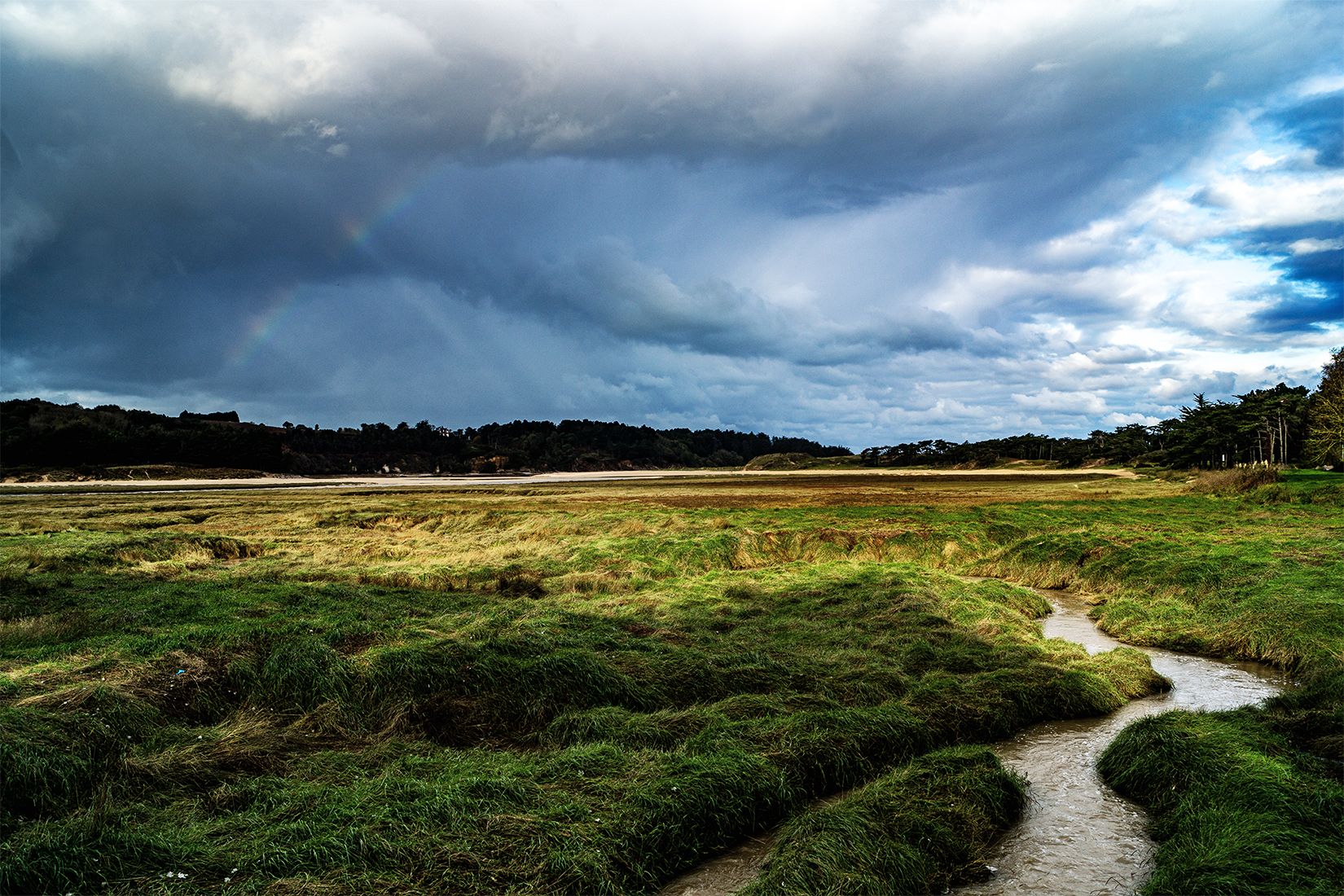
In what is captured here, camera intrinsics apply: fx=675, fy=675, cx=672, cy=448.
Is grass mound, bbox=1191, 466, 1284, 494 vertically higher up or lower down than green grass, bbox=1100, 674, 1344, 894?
higher up

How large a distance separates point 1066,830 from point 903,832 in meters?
2.64

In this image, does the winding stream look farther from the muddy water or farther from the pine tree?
the pine tree

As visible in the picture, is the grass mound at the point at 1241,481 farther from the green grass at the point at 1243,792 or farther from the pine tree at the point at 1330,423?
the green grass at the point at 1243,792

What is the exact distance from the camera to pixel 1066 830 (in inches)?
340

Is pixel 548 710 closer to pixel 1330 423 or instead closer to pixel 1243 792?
pixel 1243 792

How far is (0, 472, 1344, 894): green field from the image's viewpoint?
6.84 m

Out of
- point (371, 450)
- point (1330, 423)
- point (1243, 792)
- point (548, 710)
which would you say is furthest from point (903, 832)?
point (371, 450)

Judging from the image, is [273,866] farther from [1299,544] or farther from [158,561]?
[1299,544]

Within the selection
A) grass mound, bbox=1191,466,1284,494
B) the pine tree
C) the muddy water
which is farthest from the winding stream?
the pine tree

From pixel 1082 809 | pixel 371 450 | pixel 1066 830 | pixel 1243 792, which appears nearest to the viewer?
pixel 1243 792

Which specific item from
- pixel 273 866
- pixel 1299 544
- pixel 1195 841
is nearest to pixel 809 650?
pixel 1195 841

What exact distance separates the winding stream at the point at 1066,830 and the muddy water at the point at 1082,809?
0.01 m

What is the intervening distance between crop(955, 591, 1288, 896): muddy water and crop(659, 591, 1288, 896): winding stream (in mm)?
11

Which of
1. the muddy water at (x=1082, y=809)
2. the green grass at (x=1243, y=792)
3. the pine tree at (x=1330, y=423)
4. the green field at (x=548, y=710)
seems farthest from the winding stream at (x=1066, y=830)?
the pine tree at (x=1330, y=423)
